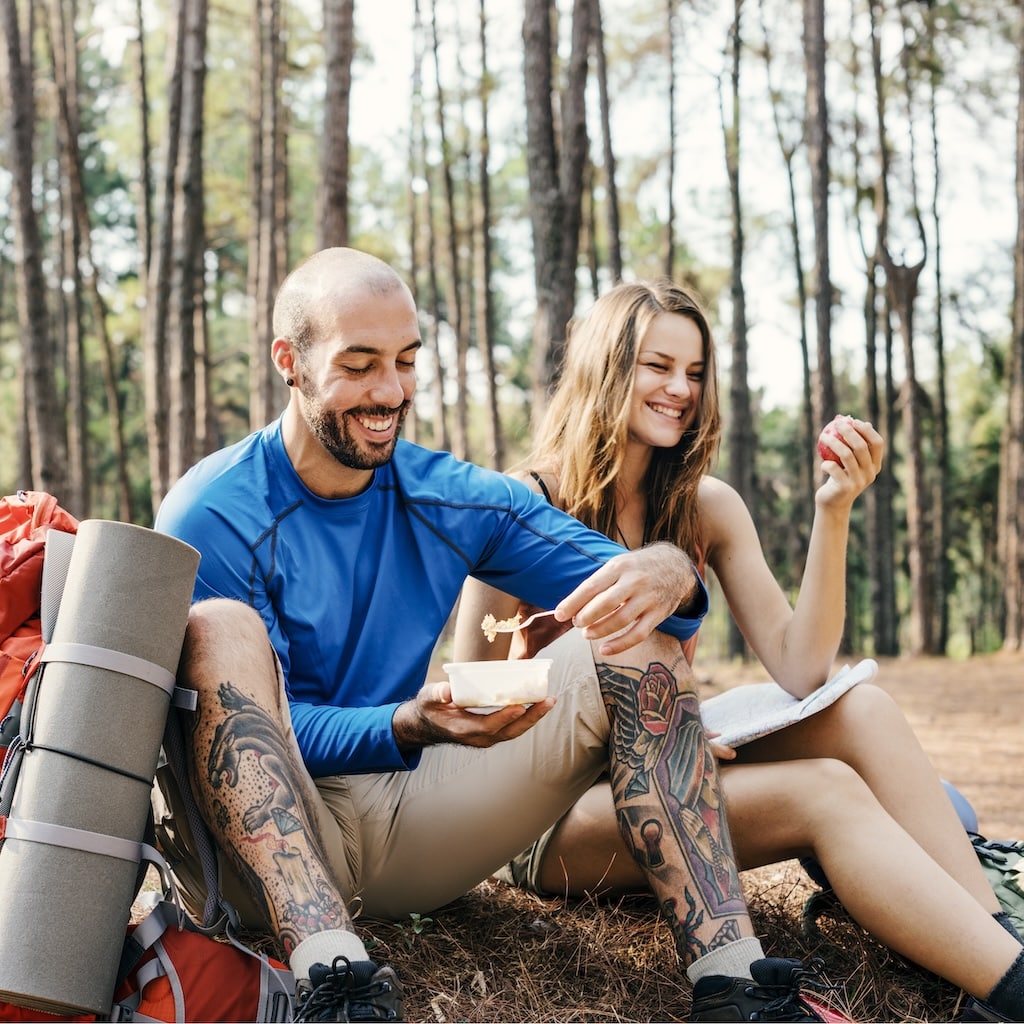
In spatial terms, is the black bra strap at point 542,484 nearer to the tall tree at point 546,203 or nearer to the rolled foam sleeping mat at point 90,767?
the rolled foam sleeping mat at point 90,767

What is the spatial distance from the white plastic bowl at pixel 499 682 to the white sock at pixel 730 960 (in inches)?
22.9

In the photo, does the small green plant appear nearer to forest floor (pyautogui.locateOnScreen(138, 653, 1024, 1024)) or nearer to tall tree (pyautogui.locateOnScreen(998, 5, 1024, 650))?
forest floor (pyautogui.locateOnScreen(138, 653, 1024, 1024))

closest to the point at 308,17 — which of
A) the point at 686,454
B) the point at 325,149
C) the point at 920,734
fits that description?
the point at 325,149

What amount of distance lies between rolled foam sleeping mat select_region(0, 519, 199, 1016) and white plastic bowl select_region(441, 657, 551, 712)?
49 cm

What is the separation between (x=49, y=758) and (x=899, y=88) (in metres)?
15.9

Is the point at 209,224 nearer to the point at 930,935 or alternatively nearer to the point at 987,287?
the point at 987,287

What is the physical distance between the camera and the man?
1.94m

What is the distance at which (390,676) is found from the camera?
2375mm

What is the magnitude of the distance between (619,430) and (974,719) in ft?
18.9

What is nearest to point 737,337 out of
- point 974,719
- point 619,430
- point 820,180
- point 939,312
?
point 820,180

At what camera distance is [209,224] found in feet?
55.9

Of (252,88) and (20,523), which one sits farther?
(252,88)

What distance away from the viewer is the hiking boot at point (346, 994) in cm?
169

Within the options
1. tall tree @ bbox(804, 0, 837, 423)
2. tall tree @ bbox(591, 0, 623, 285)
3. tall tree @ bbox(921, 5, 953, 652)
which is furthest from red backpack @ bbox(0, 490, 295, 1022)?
tall tree @ bbox(921, 5, 953, 652)
